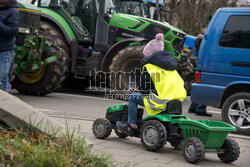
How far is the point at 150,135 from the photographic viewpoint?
5.71 meters

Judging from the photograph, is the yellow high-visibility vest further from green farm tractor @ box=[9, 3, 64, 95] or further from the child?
green farm tractor @ box=[9, 3, 64, 95]

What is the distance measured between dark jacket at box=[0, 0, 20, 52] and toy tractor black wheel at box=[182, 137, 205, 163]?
12.3ft

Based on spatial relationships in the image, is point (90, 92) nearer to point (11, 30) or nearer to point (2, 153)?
point (11, 30)

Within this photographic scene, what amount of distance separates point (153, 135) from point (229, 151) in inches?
36.7

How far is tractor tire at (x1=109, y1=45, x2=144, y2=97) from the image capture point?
11344 mm

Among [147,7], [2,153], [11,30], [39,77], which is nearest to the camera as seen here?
[2,153]

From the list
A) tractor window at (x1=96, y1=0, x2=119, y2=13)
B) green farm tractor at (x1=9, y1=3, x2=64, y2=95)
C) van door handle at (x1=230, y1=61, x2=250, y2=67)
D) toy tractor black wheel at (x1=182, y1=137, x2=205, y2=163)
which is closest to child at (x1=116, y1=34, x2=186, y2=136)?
toy tractor black wheel at (x1=182, y1=137, x2=205, y2=163)

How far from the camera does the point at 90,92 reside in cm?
1364

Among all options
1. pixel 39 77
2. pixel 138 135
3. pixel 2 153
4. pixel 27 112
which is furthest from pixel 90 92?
pixel 2 153

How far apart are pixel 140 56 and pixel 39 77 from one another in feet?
8.26

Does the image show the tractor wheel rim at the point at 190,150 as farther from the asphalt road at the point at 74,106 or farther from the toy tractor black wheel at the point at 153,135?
the asphalt road at the point at 74,106

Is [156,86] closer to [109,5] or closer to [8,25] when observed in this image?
[8,25]

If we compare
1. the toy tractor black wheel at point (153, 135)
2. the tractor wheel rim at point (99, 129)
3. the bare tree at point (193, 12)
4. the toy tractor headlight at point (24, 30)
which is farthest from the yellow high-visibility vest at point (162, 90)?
the bare tree at point (193, 12)

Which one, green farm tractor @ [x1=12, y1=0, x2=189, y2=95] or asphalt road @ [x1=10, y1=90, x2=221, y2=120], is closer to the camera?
asphalt road @ [x1=10, y1=90, x2=221, y2=120]
